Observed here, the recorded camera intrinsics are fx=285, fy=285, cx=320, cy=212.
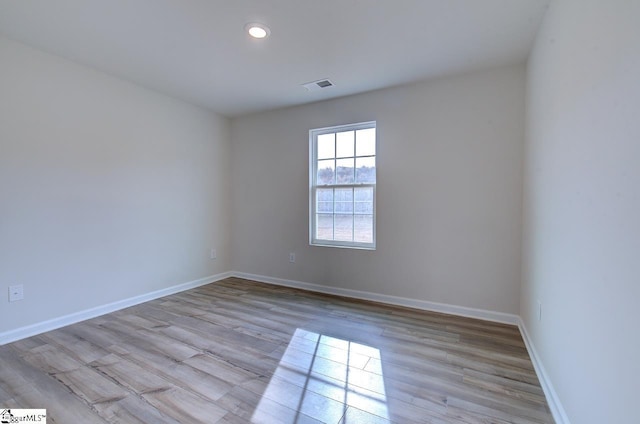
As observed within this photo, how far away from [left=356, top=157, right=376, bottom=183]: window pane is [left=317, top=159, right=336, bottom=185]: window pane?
0.35 metres

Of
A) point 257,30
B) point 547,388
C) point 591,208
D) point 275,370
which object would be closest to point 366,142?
point 257,30

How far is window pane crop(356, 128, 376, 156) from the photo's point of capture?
11.1 feet

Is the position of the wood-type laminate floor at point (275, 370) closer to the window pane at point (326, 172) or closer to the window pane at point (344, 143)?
the window pane at point (326, 172)

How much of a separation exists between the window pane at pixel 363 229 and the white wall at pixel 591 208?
1696mm

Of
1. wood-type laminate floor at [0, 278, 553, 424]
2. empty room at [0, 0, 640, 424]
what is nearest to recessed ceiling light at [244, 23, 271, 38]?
empty room at [0, 0, 640, 424]

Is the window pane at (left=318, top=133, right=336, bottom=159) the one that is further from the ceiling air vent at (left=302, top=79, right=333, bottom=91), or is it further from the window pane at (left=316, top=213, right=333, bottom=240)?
the window pane at (left=316, top=213, right=333, bottom=240)


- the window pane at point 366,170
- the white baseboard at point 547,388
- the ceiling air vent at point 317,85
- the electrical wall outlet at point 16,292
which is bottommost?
the white baseboard at point 547,388

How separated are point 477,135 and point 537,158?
74 cm

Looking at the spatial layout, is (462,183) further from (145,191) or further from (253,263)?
(145,191)

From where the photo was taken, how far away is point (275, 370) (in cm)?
195

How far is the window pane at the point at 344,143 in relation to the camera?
3.55 m

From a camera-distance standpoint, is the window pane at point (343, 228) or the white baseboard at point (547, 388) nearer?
the white baseboard at point (547, 388)

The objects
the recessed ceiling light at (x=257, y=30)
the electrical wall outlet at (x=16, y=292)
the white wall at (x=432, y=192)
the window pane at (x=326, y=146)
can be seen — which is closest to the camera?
the recessed ceiling light at (x=257, y=30)

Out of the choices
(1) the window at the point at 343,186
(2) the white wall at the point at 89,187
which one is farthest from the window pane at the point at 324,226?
(2) the white wall at the point at 89,187
